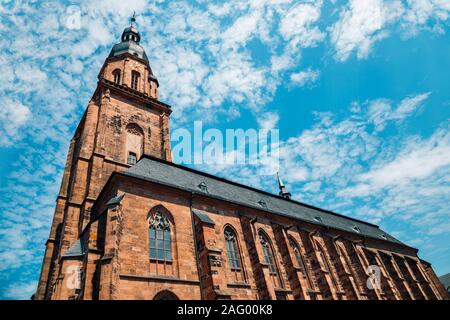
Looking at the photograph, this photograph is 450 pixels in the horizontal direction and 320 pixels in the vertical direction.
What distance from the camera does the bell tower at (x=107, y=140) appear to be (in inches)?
673

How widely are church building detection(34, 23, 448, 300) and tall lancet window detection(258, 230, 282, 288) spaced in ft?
0.24

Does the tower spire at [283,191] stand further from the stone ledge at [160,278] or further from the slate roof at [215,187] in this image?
the stone ledge at [160,278]

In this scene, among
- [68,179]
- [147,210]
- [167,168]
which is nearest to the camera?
[147,210]

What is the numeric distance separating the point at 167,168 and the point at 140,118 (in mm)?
8313

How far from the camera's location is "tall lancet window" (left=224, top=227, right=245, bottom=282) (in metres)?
15.6

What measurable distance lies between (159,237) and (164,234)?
36cm

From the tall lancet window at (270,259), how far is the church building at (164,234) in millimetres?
73

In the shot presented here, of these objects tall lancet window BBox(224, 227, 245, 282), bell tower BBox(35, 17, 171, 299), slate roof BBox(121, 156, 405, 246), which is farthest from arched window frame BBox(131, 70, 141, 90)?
tall lancet window BBox(224, 227, 245, 282)

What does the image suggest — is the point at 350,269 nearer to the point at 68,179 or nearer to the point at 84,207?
the point at 84,207

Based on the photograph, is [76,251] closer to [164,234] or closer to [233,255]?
[164,234]

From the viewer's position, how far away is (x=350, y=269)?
877 inches

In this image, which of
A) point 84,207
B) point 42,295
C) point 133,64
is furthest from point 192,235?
point 133,64
